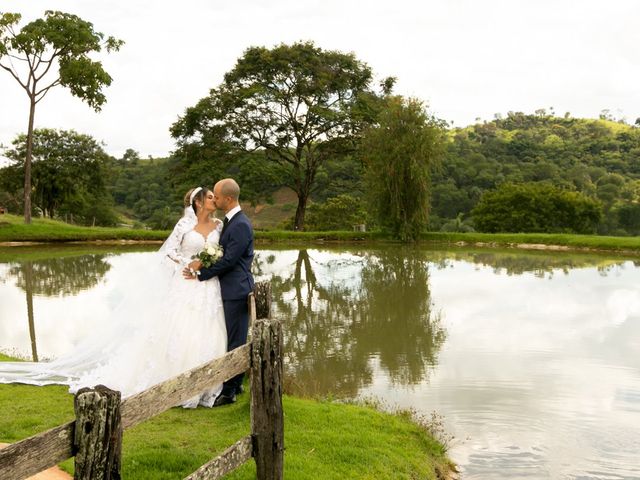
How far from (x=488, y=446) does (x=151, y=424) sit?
138 inches

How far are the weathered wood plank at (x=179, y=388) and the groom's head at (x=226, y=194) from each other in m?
2.58

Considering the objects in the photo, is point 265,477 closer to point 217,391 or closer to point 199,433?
point 199,433

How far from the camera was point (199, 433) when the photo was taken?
5.67 metres

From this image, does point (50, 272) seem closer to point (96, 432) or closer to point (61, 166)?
point (96, 432)

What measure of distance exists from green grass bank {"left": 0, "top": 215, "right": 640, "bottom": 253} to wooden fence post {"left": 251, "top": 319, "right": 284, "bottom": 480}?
3044 cm

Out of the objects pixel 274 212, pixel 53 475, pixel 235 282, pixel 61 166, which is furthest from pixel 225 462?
pixel 274 212

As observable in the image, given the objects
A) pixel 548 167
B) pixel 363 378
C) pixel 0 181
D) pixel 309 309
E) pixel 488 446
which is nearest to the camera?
pixel 488 446

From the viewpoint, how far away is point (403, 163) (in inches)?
1323

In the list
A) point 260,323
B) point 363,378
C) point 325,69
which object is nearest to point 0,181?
point 325,69

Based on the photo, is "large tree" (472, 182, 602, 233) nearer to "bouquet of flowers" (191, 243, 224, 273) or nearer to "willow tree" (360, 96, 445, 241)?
"willow tree" (360, 96, 445, 241)

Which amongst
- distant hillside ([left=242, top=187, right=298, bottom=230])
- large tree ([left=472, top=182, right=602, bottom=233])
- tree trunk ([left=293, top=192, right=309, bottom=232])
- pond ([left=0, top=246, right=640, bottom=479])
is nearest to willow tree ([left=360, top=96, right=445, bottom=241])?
tree trunk ([left=293, top=192, right=309, bottom=232])

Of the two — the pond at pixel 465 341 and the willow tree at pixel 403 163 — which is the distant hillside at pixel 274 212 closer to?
the willow tree at pixel 403 163

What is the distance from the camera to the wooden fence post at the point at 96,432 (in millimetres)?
2822

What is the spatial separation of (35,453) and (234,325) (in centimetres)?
407
